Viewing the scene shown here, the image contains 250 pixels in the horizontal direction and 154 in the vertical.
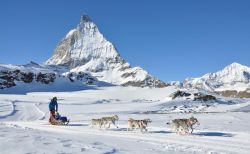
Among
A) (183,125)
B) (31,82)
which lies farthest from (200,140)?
(31,82)

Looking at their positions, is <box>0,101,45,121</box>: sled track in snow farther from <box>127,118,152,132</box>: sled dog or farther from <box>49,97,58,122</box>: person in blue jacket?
<box>127,118,152,132</box>: sled dog

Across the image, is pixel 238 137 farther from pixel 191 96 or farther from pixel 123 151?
pixel 191 96

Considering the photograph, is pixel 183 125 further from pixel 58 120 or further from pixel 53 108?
pixel 53 108

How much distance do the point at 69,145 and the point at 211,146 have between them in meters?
5.51

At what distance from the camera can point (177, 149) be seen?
637 inches

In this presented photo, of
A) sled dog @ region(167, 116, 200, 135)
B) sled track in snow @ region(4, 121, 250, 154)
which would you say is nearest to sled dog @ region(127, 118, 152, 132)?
sled track in snow @ region(4, 121, 250, 154)

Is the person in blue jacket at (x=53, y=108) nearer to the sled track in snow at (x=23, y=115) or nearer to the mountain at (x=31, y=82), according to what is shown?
the sled track in snow at (x=23, y=115)

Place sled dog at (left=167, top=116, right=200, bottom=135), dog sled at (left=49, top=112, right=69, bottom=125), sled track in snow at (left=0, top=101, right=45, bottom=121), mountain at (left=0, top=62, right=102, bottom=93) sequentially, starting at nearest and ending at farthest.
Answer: sled dog at (left=167, top=116, right=200, bottom=135), dog sled at (left=49, top=112, right=69, bottom=125), sled track in snow at (left=0, top=101, right=45, bottom=121), mountain at (left=0, top=62, right=102, bottom=93)

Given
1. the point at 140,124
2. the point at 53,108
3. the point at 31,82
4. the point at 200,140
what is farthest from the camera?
the point at 31,82

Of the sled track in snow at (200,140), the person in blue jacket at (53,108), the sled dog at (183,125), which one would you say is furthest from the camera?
the person in blue jacket at (53,108)

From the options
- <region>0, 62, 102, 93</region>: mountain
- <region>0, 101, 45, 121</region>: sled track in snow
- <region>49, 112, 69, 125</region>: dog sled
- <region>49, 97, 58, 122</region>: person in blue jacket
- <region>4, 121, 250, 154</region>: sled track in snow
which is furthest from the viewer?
<region>0, 62, 102, 93</region>: mountain

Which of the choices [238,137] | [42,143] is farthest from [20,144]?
[238,137]

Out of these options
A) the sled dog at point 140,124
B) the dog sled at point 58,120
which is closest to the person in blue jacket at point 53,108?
the dog sled at point 58,120

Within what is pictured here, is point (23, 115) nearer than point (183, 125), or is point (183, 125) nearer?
point (183, 125)
